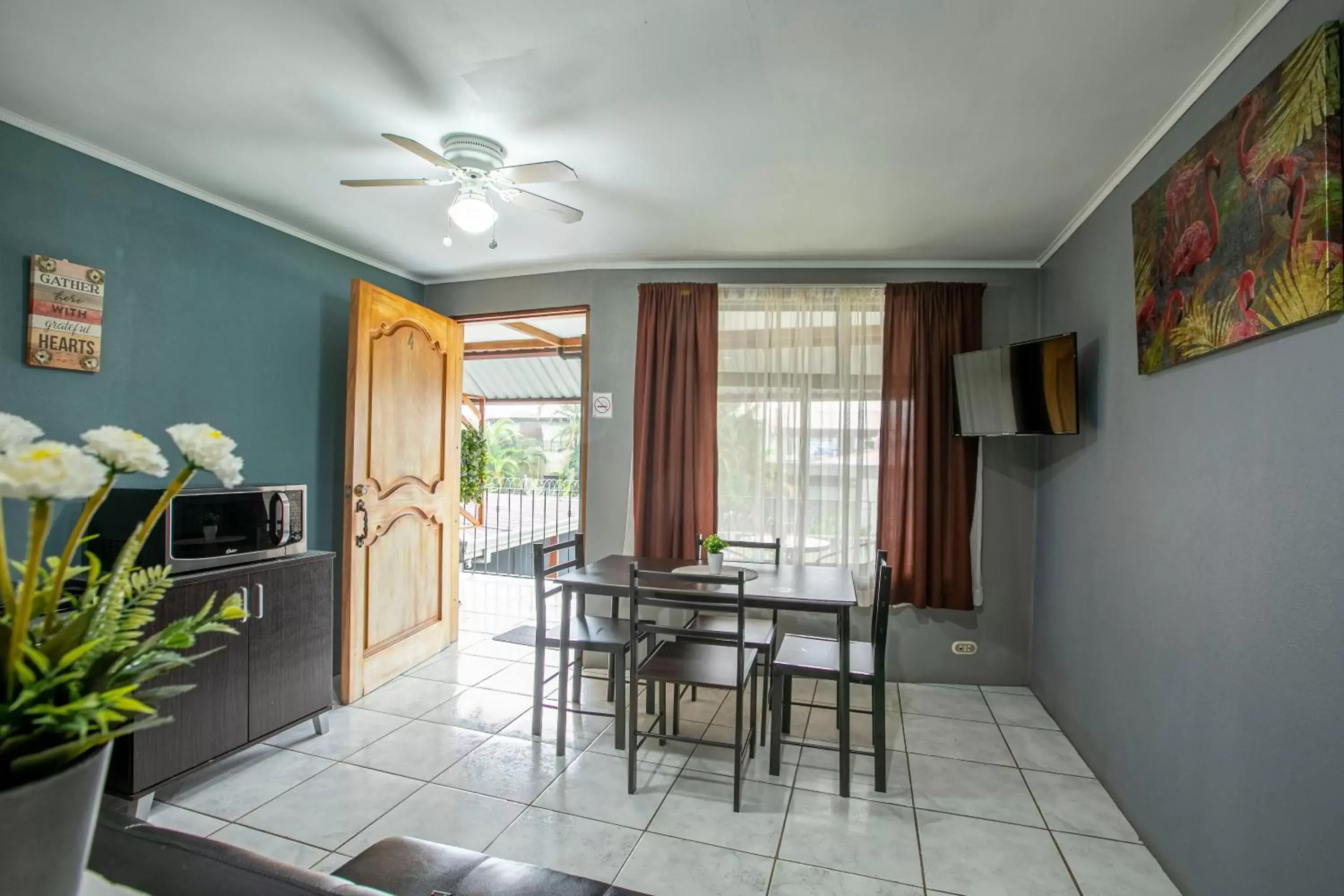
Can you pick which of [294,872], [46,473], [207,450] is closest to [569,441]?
[294,872]

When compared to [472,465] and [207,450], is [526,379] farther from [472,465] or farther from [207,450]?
[207,450]

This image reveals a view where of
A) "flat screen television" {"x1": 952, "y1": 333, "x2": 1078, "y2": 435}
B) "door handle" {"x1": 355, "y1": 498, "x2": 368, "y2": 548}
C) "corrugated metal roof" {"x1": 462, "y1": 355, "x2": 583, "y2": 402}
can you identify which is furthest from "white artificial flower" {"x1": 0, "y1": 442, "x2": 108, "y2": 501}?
"corrugated metal roof" {"x1": 462, "y1": 355, "x2": 583, "y2": 402}

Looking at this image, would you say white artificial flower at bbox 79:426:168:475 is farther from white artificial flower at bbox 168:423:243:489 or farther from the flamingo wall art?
the flamingo wall art

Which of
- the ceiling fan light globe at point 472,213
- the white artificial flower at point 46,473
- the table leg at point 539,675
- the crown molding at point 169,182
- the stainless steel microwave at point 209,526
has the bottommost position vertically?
the table leg at point 539,675

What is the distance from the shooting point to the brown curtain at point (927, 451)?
12.0 ft

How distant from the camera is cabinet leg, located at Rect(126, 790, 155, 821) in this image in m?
2.19

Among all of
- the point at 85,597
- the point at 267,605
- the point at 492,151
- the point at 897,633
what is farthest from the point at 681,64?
the point at 897,633

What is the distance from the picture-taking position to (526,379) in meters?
9.91

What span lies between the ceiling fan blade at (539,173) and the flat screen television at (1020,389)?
2.29m

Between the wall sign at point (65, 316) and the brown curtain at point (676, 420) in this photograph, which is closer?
the wall sign at point (65, 316)

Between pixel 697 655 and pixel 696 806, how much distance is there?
0.59m

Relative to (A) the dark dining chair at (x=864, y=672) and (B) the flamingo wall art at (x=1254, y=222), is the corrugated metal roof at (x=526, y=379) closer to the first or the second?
(A) the dark dining chair at (x=864, y=672)

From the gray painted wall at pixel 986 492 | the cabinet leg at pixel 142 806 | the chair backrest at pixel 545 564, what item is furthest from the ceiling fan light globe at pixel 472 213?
the cabinet leg at pixel 142 806

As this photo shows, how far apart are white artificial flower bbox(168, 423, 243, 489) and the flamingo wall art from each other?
217cm
